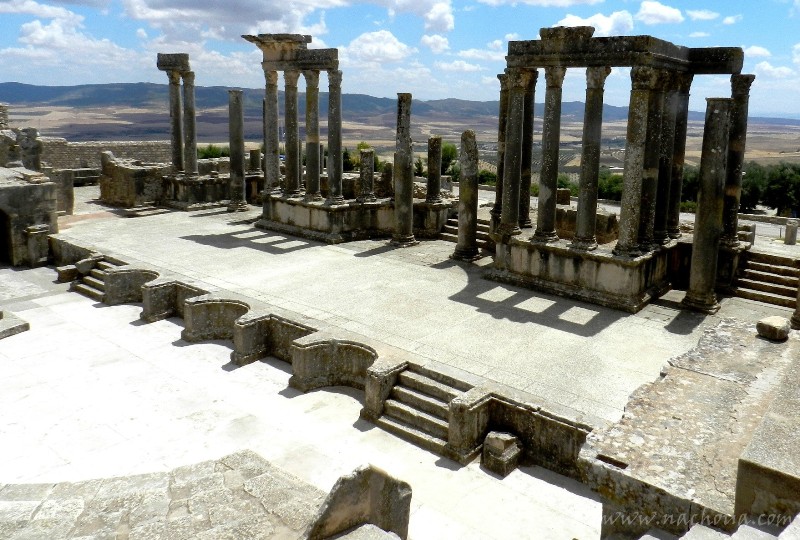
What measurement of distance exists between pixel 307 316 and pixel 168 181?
45.2ft

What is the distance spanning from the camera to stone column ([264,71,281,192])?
20.5 metres

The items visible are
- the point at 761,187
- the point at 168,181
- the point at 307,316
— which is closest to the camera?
the point at 307,316

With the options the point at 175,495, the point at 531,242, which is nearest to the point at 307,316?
the point at 531,242

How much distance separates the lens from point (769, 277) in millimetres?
13812

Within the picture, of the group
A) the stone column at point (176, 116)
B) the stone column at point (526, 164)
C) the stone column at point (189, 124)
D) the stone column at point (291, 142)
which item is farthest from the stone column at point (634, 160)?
the stone column at point (176, 116)

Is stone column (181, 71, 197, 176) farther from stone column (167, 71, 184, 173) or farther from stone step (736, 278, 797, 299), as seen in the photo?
stone step (736, 278, 797, 299)

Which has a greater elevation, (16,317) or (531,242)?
(531,242)

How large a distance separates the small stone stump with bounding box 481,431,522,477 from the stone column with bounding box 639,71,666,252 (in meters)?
6.55

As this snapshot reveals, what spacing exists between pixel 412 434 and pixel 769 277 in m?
8.96

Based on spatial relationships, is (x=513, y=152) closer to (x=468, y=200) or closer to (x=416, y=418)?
(x=468, y=200)

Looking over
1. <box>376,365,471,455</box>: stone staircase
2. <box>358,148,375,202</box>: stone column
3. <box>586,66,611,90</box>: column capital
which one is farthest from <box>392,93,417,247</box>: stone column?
<box>376,365,471,455</box>: stone staircase

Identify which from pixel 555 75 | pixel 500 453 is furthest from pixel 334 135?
pixel 500 453

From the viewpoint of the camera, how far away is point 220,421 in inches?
378

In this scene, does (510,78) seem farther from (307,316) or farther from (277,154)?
(277,154)
